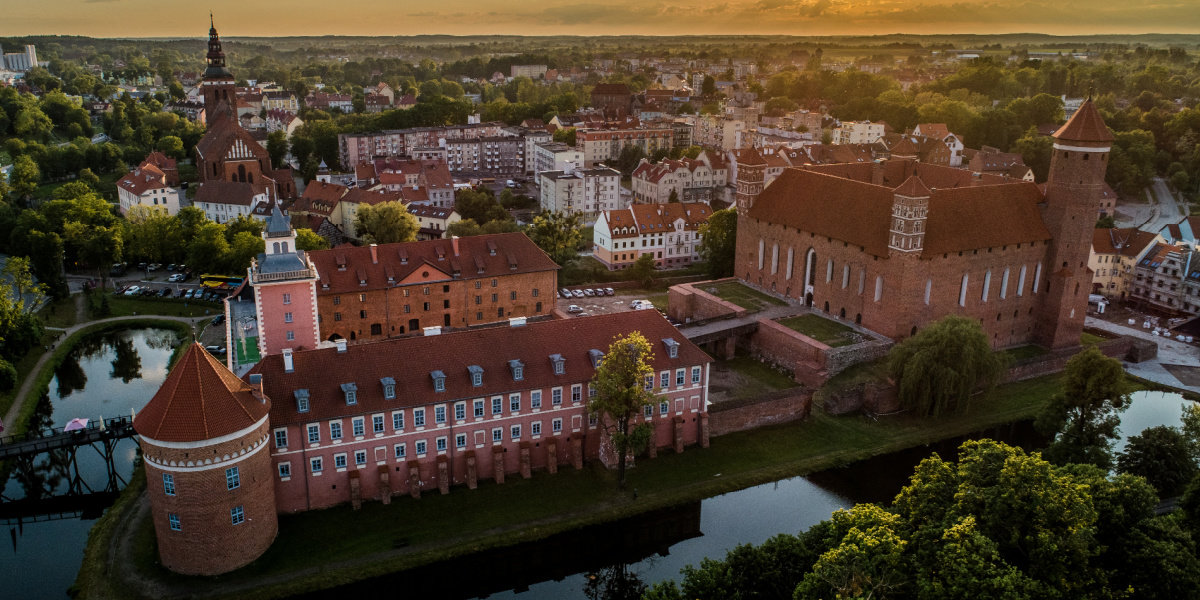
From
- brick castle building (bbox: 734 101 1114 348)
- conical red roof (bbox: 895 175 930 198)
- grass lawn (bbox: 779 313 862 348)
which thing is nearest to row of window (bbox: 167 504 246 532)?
grass lawn (bbox: 779 313 862 348)

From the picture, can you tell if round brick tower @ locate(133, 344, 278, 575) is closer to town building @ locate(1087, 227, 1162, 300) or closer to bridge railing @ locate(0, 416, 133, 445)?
bridge railing @ locate(0, 416, 133, 445)

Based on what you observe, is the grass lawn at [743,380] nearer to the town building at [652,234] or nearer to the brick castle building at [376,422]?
the brick castle building at [376,422]

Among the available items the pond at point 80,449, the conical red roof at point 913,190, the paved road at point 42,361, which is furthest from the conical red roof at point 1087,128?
the paved road at point 42,361

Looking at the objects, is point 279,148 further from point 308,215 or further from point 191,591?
point 191,591

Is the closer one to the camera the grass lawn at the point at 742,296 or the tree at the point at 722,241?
the grass lawn at the point at 742,296

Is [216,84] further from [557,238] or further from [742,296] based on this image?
[742,296]

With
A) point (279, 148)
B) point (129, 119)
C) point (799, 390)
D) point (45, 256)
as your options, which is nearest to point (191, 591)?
point (799, 390)

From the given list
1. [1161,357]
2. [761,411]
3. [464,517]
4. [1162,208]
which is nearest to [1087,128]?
[1161,357]
